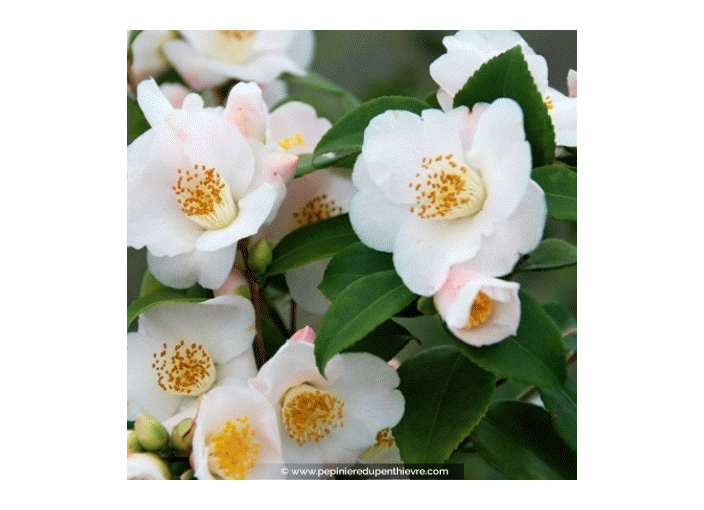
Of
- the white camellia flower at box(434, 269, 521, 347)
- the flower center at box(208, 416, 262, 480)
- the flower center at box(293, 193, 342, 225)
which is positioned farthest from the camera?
the flower center at box(293, 193, 342, 225)

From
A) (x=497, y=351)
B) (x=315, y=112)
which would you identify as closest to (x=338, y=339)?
(x=497, y=351)

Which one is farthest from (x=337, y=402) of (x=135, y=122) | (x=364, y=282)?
(x=135, y=122)

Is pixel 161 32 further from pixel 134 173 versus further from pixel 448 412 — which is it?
pixel 448 412

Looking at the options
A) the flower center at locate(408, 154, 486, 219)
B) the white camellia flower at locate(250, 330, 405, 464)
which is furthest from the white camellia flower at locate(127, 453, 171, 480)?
the flower center at locate(408, 154, 486, 219)

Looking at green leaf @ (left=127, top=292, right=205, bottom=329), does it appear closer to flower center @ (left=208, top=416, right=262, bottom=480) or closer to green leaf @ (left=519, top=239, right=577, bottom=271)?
flower center @ (left=208, top=416, right=262, bottom=480)

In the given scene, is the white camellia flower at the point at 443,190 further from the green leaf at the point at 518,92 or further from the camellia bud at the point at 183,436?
the camellia bud at the point at 183,436

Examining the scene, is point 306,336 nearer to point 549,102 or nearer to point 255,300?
point 255,300

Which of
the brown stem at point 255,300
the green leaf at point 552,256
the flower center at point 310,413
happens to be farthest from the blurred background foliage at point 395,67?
the flower center at point 310,413
